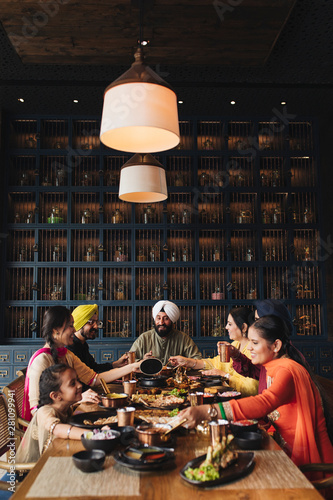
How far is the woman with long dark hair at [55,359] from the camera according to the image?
244 centimetres

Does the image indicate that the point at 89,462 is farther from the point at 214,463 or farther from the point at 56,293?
the point at 56,293

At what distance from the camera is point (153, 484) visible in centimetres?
136

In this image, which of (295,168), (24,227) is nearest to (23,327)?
(24,227)

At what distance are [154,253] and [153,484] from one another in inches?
194

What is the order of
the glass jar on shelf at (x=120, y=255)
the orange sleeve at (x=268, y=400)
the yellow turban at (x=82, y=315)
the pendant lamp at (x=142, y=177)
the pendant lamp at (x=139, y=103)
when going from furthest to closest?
the glass jar on shelf at (x=120, y=255) < the yellow turban at (x=82, y=315) < the pendant lamp at (x=142, y=177) < the pendant lamp at (x=139, y=103) < the orange sleeve at (x=268, y=400)

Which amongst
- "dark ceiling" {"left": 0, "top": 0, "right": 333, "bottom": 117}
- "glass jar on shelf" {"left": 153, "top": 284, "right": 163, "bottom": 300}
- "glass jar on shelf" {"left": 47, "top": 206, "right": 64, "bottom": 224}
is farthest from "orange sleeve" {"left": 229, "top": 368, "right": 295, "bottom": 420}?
"glass jar on shelf" {"left": 47, "top": 206, "right": 64, "bottom": 224}

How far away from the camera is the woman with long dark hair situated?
244 centimetres

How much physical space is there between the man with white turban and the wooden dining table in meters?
2.82

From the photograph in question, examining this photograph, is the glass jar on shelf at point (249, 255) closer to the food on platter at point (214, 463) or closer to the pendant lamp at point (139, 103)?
the pendant lamp at point (139, 103)

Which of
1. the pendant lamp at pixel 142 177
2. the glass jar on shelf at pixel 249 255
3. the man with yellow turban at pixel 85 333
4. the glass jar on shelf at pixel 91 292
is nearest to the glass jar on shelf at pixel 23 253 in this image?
the glass jar on shelf at pixel 91 292

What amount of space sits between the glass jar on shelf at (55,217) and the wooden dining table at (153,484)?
15.7ft

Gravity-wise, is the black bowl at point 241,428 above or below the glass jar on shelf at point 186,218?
below

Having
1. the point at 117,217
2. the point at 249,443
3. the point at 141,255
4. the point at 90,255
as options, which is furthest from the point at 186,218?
the point at 249,443

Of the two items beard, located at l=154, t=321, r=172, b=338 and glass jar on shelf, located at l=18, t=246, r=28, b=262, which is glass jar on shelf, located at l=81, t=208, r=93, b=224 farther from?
beard, located at l=154, t=321, r=172, b=338
